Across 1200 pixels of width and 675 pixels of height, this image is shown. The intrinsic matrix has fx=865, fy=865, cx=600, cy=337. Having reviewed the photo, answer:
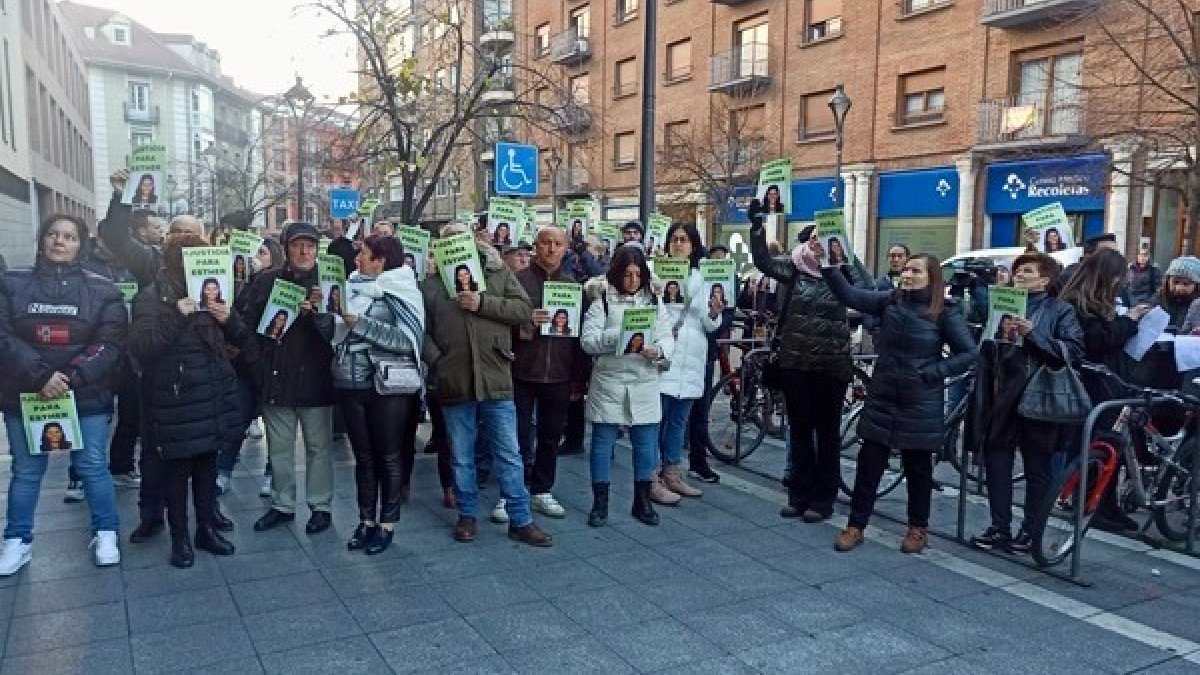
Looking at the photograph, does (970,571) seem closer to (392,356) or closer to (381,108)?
(392,356)

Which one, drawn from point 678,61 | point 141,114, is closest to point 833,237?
point 678,61

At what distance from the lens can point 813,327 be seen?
5.62 meters

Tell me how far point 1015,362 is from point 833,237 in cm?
129

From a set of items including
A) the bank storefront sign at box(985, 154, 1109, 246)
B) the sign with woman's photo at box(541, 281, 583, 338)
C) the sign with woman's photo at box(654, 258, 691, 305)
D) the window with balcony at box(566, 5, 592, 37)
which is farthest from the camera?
the window with balcony at box(566, 5, 592, 37)

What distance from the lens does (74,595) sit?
13.9 feet

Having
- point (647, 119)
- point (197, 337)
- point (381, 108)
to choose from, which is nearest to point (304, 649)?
point (197, 337)

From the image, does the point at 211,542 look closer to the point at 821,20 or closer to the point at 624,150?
the point at 821,20

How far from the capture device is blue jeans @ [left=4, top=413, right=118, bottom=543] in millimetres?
4449

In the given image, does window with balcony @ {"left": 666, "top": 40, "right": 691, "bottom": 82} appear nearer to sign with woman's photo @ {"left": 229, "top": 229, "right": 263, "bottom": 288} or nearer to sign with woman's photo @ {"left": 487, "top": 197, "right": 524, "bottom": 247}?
sign with woman's photo @ {"left": 487, "top": 197, "right": 524, "bottom": 247}

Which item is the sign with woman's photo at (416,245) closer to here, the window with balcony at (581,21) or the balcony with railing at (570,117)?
the balcony with railing at (570,117)

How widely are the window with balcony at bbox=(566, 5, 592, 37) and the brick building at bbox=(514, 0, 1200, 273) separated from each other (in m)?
2.12

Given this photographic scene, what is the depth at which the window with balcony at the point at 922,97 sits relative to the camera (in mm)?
23016

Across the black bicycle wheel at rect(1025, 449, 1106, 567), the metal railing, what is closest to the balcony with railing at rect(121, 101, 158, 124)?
the metal railing

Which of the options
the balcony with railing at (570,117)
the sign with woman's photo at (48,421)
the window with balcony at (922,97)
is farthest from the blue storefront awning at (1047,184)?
the sign with woman's photo at (48,421)
